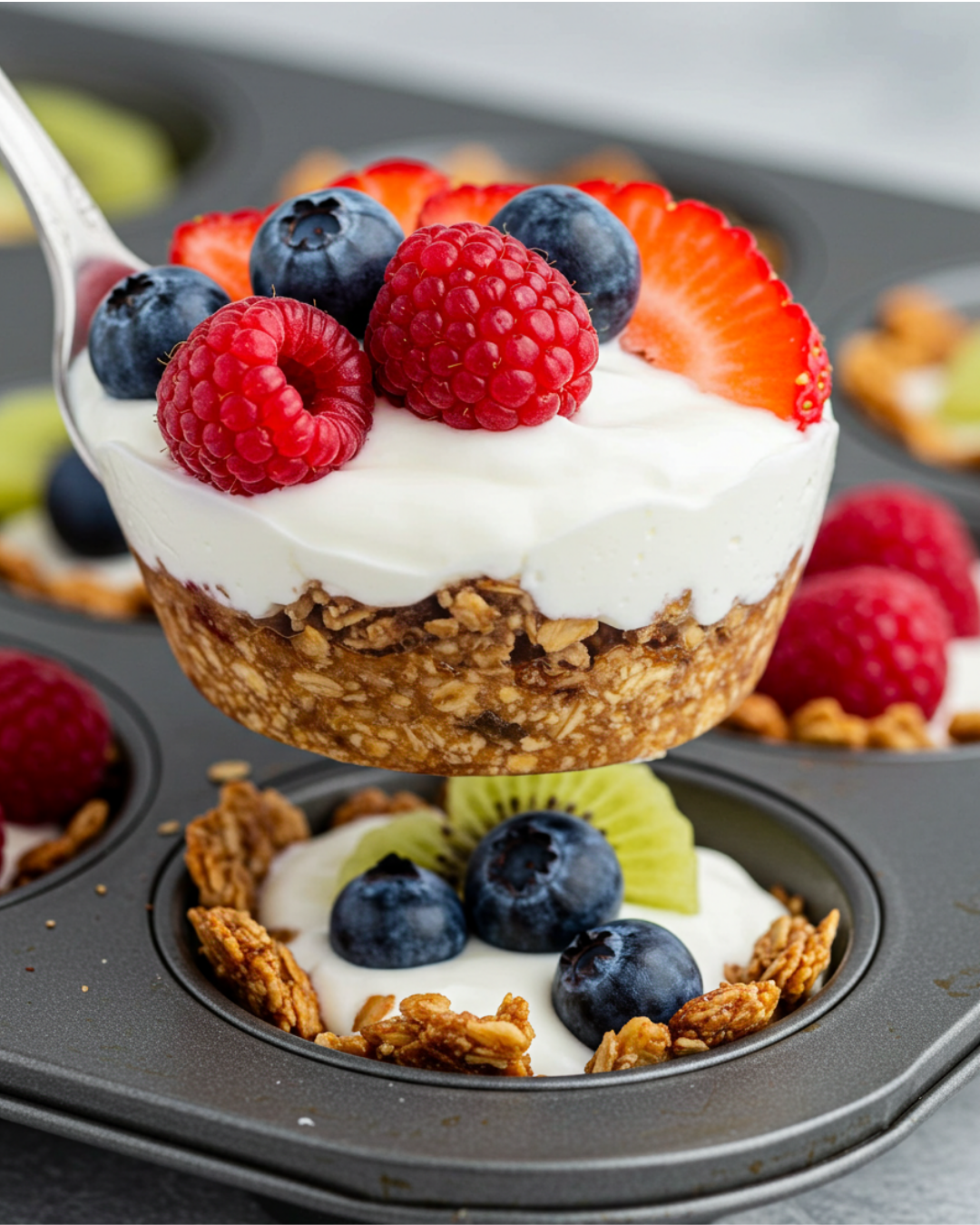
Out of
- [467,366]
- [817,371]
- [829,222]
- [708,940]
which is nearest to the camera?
[467,366]

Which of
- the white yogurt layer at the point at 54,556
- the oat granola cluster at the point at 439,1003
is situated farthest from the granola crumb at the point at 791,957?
the white yogurt layer at the point at 54,556

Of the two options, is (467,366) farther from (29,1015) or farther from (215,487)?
(29,1015)

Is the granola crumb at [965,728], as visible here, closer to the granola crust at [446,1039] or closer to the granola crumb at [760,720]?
the granola crumb at [760,720]

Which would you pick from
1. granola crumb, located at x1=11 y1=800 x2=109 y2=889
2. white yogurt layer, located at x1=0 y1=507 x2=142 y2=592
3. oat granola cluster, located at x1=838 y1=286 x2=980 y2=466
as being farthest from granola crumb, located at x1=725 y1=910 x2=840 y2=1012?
oat granola cluster, located at x1=838 y1=286 x2=980 y2=466

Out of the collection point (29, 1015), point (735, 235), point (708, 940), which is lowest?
point (29, 1015)

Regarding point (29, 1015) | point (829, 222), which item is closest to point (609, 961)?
point (29, 1015)

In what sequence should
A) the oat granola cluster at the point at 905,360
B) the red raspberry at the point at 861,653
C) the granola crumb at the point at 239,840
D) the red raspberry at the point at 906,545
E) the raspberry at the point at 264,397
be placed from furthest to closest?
the oat granola cluster at the point at 905,360 < the red raspberry at the point at 906,545 < the red raspberry at the point at 861,653 < the granola crumb at the point at 239,840 < the raspberry at the point at 264,397

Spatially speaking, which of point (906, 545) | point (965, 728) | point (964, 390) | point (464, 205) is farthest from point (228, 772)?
point (964, 390)

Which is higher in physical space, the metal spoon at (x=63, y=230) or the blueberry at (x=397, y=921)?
the metal spoon at (x=63, y=230)
